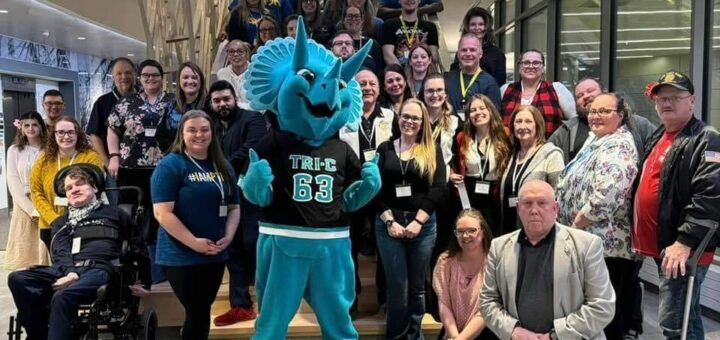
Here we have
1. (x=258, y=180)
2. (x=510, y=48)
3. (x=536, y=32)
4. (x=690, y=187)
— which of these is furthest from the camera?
(x=510, y=48)

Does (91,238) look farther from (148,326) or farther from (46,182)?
(46,182)

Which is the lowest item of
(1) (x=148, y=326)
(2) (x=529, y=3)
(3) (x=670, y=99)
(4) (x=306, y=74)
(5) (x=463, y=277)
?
(1) (x=148, y=326)

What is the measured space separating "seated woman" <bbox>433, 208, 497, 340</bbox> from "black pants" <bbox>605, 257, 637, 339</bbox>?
2.01 feet

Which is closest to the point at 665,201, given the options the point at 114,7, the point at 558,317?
the point at 558,317

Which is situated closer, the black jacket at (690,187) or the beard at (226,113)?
the black jacket at (690,187)

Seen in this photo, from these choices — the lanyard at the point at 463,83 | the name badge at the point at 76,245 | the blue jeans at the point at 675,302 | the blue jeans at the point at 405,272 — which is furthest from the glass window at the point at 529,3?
the name badge at the point at 76,245

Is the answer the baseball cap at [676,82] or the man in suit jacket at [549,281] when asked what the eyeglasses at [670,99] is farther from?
the man in suit jacket at [549,281]

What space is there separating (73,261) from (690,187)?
2824 mm

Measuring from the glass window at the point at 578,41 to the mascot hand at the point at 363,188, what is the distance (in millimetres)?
4701

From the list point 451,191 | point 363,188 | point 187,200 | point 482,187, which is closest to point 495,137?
point 482,187

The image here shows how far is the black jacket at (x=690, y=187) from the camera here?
2.42 m

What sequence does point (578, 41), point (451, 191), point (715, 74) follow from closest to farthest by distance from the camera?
point (451, 191), point (715, 74), point (578, 41)

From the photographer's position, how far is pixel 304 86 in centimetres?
244

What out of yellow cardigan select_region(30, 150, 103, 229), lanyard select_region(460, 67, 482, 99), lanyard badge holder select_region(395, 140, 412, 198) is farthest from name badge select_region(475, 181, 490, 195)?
yellow cardigan select_region(30, 150, 103, 229)
